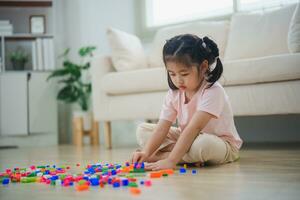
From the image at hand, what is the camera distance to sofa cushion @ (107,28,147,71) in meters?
2.75

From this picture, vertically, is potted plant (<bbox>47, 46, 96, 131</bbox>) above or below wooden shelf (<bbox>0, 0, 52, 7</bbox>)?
below

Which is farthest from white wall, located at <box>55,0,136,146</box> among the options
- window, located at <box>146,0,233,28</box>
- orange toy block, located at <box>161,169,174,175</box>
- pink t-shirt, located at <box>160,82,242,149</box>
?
orange toy block, located at <box>161,169,174,175</box>

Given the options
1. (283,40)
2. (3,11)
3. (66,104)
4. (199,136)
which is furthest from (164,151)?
(3,11)

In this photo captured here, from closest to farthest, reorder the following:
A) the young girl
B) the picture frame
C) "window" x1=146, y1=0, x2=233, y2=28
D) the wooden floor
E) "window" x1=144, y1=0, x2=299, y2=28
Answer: the wooden floor, the young girl, "window" x1=144, y1=0, x2=299, y2=28, "window" x1=146, y1=0, x2=233, y2=28, the picture frame

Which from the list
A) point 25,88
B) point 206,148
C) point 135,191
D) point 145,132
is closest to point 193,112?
point 206,148

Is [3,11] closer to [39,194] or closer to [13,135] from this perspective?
[13,135]

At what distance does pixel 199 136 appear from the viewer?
144 cm

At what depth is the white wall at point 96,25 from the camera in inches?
144

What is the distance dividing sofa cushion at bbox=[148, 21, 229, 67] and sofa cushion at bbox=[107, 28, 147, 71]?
161 mm

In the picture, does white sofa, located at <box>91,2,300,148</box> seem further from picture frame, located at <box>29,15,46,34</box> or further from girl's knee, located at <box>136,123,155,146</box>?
picture frame, located at <box>29,15,46,34</box>

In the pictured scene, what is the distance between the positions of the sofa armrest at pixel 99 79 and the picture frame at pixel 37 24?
4.12 ft

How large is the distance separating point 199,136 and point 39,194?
2.18ft

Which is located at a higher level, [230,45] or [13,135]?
[230,45]

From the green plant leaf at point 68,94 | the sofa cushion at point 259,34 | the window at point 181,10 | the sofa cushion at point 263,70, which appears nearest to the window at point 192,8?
Answer: the window at point 181,10
